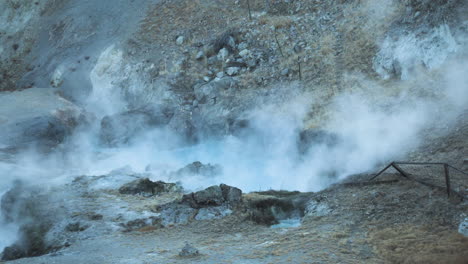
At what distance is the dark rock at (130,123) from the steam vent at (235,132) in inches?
3.4

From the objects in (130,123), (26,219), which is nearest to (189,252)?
(26,219)

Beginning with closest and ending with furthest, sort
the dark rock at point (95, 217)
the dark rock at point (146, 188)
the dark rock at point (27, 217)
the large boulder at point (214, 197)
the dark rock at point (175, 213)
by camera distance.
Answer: the dark rock at point (27, 217) → the dark rock at point (175, 213) → the dark rock at point (95, 217) → the large boulder at point (214, 197) → the dark rock at point (146, 188)

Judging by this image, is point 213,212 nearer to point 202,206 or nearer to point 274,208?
point 202,206

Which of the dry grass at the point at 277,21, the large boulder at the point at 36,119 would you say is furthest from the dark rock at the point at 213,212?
the dry grass at the point at 277,21

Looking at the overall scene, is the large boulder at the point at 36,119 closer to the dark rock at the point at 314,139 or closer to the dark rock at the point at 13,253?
the dark rock at the point at 13,253

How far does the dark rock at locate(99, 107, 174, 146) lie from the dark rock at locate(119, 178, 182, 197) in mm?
7805

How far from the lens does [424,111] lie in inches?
559

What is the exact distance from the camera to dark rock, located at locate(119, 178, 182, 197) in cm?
1482

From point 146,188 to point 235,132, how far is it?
670 centimetres

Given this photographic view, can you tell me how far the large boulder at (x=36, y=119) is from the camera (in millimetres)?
20984

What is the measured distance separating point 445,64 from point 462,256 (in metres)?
10.5

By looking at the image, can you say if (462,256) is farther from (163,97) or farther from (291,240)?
(163,97)

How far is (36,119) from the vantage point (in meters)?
22.1

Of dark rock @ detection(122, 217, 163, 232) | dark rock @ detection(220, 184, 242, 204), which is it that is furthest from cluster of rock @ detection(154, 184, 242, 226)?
dark rock @ detection(122, 217, 163, 232)
